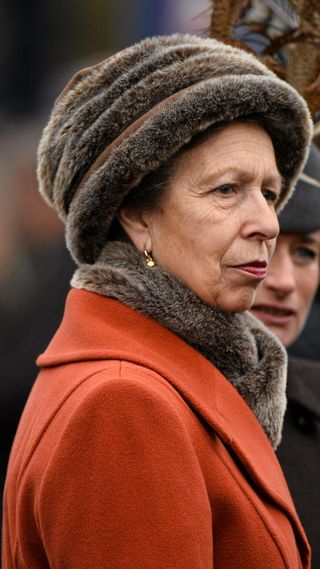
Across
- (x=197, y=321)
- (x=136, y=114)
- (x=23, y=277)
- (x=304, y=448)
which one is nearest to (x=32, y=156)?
(x=23, y=277)

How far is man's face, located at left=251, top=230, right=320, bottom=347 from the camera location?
10.8 feet

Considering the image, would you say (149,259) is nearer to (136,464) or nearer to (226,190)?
(226,190)

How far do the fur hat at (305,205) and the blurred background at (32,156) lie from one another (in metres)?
0.57

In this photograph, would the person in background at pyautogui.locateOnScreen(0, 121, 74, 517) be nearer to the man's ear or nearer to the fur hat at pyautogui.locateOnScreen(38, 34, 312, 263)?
the fur hat at pyautogui.locateOnScreen(38, 34, 312, 263)

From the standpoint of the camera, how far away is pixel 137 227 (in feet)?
7.70

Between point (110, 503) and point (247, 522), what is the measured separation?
1.09ft

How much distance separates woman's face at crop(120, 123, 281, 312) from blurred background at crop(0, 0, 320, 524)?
0.89 m

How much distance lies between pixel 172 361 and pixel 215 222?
35 cm

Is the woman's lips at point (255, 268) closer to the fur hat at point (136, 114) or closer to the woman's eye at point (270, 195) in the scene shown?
the woman's eye at point (270, 195)

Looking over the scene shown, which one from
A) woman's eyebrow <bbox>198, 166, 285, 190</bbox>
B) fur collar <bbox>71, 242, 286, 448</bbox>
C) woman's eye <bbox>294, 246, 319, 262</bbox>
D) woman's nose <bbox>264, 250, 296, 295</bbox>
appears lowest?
fur collar <bbox>71, 242, 286, 448</bbox>

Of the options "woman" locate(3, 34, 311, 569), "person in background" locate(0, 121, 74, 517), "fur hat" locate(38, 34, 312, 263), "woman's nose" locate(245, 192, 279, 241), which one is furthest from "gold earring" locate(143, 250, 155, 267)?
"person in background" locate(0, 121, 74, 517)

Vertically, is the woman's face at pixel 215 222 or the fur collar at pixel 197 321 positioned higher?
the woman's face at pixel 215 222

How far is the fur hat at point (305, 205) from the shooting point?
126 inches

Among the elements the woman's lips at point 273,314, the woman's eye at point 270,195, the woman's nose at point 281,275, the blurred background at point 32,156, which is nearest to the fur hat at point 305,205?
the woman's nose at point 281,275
